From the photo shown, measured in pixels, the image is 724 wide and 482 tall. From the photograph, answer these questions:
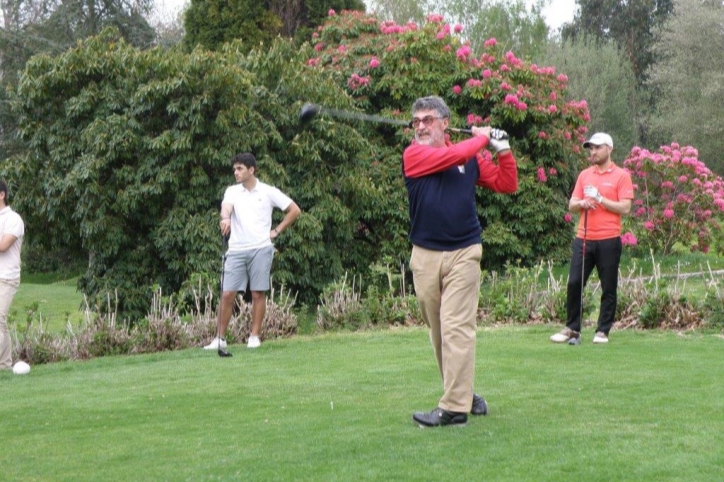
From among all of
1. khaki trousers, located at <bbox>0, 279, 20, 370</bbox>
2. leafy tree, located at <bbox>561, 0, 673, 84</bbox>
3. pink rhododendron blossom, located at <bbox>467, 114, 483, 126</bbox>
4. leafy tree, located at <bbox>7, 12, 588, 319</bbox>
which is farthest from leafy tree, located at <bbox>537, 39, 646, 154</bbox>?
khaki trousers, located at <bbox>0, 279, 20, 370</bbox>

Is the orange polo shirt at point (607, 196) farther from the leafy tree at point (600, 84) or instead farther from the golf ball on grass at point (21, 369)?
the leafy tree at point (600, 84)

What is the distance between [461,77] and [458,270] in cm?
1365

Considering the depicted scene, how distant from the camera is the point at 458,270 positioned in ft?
20.8

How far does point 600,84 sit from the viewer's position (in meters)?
42.4

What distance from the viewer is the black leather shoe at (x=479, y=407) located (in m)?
6.59

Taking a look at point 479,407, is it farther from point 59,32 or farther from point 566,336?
point 59,32

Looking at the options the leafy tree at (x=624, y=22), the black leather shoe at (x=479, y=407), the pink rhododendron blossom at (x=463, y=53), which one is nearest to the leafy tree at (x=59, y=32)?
the pink rhododendron blossom at (x=463, y=53)

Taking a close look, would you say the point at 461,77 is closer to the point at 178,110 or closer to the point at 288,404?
the point at 178,110

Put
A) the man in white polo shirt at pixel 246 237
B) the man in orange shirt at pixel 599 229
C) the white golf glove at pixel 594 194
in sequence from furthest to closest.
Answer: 1. the man in white polo shirt at pixel 246 237
2. the man in orange shirt at pixel 599 229
3. the white golf glove at pixel 594 194

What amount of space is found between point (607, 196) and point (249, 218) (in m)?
3.49

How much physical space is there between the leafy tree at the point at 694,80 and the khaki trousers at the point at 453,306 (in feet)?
114

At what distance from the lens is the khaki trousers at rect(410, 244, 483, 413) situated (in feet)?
20.5

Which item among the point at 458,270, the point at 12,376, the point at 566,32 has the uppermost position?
the point at 566,32

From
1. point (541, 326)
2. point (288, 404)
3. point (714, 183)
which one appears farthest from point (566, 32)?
point (288, 404)
